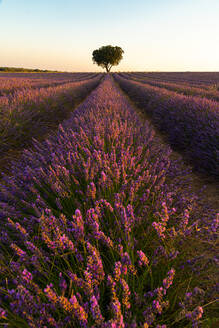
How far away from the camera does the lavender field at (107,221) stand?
2.60 ft

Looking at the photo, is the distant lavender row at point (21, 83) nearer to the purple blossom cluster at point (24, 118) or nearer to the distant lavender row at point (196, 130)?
the purple blossom cluster at point (24, 118)

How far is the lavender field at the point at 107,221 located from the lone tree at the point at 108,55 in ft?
178

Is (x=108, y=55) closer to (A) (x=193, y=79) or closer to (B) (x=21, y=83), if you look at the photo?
(A) (x=193, y=79)

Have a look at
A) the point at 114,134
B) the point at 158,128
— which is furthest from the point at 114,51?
the point at 114,134

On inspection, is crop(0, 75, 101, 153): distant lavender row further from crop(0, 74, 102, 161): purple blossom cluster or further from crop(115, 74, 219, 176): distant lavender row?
crop(115, 74, 219, 176): distant lavender row

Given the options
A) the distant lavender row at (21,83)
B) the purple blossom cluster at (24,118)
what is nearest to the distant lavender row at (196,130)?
the purple blossom cluster at (24,118)

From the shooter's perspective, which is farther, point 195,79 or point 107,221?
point 195,79

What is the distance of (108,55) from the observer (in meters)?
54.0

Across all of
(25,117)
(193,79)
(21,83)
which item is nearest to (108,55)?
(193,79)

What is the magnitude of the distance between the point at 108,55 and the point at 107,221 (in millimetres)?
60528

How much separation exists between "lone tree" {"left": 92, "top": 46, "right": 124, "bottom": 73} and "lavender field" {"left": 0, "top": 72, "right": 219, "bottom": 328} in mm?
54339

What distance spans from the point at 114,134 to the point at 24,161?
115cm

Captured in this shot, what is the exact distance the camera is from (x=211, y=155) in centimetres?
324

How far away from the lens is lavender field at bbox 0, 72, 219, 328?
2.60ft
